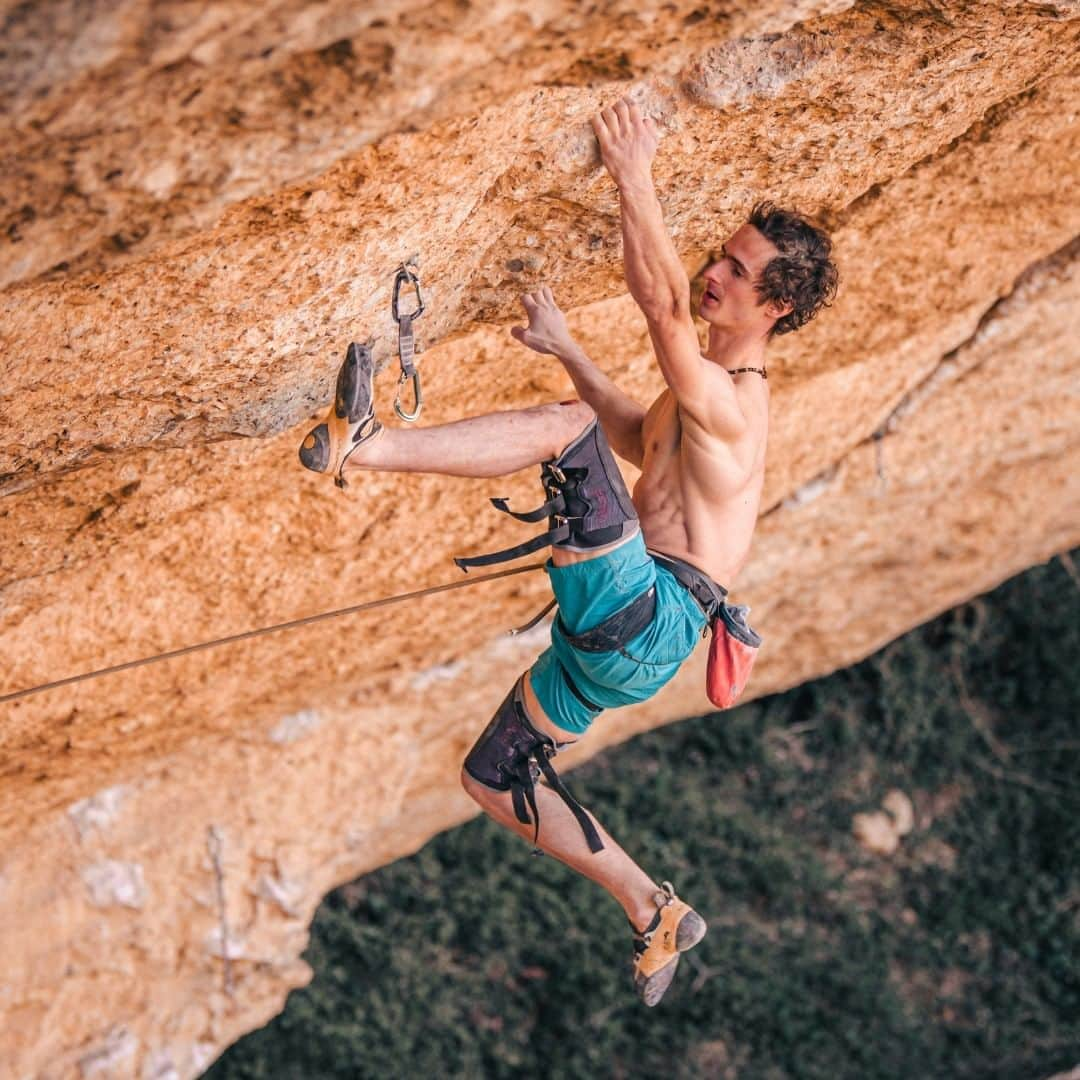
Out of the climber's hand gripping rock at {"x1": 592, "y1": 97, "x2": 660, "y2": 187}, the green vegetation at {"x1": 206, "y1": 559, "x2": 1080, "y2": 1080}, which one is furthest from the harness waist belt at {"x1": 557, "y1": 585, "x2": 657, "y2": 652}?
the green vegetation at {"x1": 206, "y1": 559, "x2": 1080, "y2": 1080}

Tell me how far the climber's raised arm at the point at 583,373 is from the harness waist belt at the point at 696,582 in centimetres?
26

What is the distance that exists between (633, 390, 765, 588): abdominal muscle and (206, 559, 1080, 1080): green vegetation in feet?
11.6

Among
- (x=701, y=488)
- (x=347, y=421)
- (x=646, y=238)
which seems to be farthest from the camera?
(x=701, y=488)

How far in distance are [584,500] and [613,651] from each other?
1.20ft

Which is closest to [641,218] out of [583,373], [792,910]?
[583,373]

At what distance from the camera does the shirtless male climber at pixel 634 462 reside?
2.52 metres

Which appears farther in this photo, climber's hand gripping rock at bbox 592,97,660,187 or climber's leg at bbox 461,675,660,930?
climber's leg at bbox 461,675,660,930

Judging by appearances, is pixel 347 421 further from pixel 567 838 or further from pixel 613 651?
pixel 567 838

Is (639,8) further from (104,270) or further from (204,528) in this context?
(204,528)

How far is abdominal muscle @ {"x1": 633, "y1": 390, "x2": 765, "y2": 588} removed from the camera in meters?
2.94

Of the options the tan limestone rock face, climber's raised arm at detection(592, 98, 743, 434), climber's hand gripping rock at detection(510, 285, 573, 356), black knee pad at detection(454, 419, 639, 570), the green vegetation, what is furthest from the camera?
the green vegetation

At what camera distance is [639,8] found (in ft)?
7.07

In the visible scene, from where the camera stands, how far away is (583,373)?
3.02 m

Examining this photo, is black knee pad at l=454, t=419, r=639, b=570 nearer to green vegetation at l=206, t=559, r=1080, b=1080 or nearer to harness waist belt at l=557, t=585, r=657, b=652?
harness waist belt at l=557, t=585, r=657, b=652
